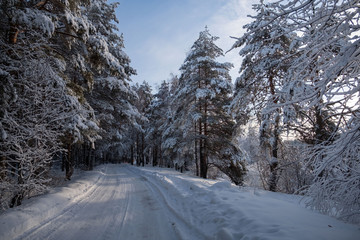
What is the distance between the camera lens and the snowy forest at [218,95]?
2.49 m

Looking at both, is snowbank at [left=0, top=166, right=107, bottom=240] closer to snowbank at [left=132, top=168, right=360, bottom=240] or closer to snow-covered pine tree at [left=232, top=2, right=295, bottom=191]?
snowbank at [left=132, top=168, right=360, bottom=240]

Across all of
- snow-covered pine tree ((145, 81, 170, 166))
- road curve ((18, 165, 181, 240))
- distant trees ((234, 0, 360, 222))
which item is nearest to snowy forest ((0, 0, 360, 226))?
distant trees ((234, 0, 360, 222))

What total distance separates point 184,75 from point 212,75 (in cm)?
229

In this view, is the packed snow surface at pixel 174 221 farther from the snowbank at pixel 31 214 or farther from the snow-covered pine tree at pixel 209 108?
the snow-covered pine tree at pixel 209 108

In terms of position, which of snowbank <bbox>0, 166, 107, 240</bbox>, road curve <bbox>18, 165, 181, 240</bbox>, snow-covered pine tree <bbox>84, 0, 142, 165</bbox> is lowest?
road curve <bbox>18, 165, 181, 240</bbox>

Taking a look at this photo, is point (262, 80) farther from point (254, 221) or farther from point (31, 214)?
point (31, 214)

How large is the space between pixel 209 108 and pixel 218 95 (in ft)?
4.58

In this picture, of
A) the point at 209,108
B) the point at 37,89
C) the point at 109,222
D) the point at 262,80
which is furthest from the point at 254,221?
the point at 209,108

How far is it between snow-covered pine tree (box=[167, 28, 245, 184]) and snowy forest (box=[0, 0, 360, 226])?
0.10 m

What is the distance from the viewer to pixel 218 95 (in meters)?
13.7

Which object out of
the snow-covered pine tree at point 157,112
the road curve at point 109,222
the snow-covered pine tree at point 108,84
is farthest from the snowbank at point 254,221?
the snow-covered pine tree at point 157,112

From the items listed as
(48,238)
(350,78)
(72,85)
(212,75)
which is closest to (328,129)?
(350,78)

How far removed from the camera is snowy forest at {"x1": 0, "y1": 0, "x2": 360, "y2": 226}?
249cm

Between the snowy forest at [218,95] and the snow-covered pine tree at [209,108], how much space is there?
0.10 m
